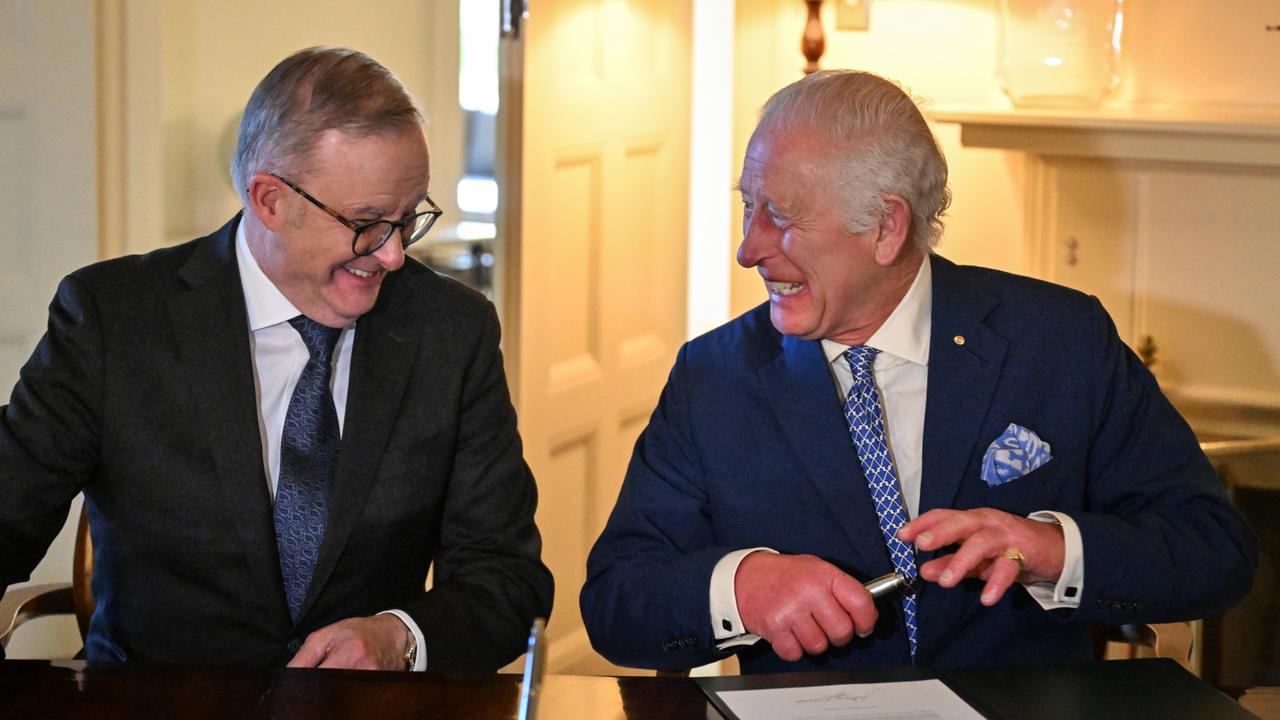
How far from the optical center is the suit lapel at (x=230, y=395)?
1794 millimetres

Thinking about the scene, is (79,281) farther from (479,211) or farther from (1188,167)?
(479,211)

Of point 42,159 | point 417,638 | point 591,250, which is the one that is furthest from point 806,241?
point 42,159

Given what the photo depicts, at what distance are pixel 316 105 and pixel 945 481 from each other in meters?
0.89

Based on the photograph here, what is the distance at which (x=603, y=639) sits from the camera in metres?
1.79

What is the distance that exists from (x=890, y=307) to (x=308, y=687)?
35.5 inches

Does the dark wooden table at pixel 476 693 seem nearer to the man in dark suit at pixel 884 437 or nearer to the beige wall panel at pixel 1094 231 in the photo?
the man in dark suit at pixel 884 437

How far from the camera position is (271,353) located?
6.18 ft

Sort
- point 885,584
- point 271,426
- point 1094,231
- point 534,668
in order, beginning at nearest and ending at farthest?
point 534,668, point 885,584, point 271,426, point 1094,231

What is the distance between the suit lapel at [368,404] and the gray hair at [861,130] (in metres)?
0.54

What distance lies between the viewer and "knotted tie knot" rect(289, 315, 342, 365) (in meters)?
1.87

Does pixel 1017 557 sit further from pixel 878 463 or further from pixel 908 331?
pixel 908 331

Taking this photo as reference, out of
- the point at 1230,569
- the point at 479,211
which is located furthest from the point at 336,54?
the point at 479,211

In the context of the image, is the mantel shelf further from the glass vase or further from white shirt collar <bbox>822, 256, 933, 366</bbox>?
white shirt collar <bbox>822, 256, 933, 366</bbox>

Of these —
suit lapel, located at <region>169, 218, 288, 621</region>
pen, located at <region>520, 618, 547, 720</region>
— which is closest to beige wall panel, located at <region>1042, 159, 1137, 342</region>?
suit lapel, located at <region>169, 218, 288, 621</region>
